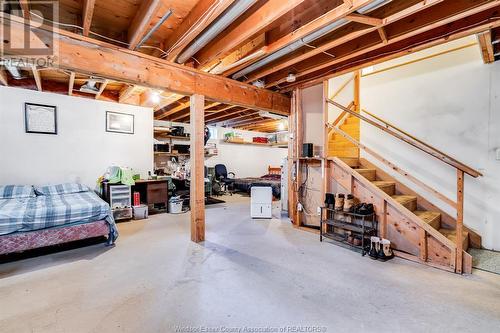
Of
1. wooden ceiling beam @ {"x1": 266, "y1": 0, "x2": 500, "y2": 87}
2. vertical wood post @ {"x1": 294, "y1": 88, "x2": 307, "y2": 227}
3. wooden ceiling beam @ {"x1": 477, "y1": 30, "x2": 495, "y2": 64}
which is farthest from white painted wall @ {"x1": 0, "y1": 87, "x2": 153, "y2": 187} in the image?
wooden ceiling beam @ {"x1": 477, "y1": 30, "x2": 495, "y2": 64}

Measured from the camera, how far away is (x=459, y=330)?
65.5 inches

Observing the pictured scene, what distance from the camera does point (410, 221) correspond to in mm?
2906

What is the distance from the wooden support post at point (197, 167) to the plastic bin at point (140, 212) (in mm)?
1926

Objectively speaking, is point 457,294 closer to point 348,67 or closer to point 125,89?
point 348,67

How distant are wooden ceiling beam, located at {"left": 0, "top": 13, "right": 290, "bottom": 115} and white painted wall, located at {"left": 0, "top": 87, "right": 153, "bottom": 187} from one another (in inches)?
99.8

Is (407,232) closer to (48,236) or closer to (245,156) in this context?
(48,236)

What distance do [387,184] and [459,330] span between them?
231 centimetres

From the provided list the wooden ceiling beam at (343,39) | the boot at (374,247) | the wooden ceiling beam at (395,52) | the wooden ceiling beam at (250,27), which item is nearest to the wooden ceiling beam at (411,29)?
the wooden ceiling beam at (395,52)

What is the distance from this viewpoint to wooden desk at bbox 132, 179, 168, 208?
5062mm

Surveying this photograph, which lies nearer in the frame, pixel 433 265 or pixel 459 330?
pixel 459 330

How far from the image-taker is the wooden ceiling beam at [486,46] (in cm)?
253

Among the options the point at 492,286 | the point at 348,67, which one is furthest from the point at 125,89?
the point at 492,286

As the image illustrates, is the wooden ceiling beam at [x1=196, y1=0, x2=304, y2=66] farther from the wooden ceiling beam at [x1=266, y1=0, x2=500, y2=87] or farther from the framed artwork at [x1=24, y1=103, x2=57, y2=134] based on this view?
the framed artwork at [x1=24, y1=103, x2=57, y2=134]

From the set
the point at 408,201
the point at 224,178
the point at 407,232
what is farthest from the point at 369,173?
the point at 224,178
